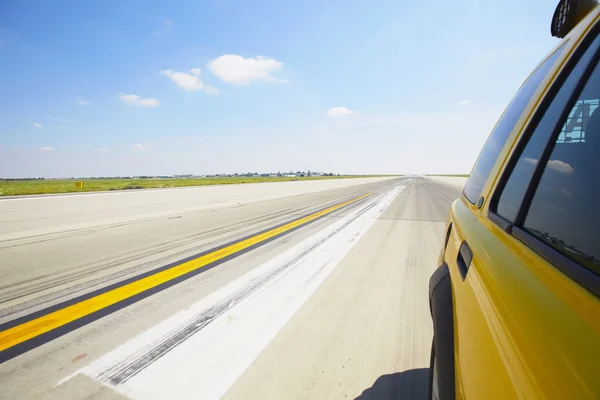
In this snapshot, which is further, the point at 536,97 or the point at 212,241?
the point at 212,241

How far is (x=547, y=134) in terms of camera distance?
108 centimetres

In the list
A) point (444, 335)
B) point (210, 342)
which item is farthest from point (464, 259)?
point (210, 342)

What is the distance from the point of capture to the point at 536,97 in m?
1.30

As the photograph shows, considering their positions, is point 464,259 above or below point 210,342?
above

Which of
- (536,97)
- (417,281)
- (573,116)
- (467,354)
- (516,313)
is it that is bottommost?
(417,281)

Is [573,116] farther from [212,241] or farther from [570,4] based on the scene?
[212,241]

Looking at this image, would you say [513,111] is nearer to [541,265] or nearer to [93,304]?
[541,265]

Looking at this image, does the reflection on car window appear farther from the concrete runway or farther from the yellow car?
the concrete runway

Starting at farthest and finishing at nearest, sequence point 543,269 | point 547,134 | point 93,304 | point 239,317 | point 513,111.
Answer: point 93,304
point 239,317
point 513,111
point 547,134
point 543,269

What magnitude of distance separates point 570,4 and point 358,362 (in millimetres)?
2392

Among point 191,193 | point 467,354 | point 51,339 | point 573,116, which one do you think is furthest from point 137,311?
point 191,193

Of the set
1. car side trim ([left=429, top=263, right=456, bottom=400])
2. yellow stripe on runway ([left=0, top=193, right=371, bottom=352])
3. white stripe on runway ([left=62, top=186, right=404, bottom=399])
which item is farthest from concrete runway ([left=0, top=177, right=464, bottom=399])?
car side trim ([left=429, top=263, right=456, bottom=400])

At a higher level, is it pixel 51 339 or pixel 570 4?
pixel 570 4

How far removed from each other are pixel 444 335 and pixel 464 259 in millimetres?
398
